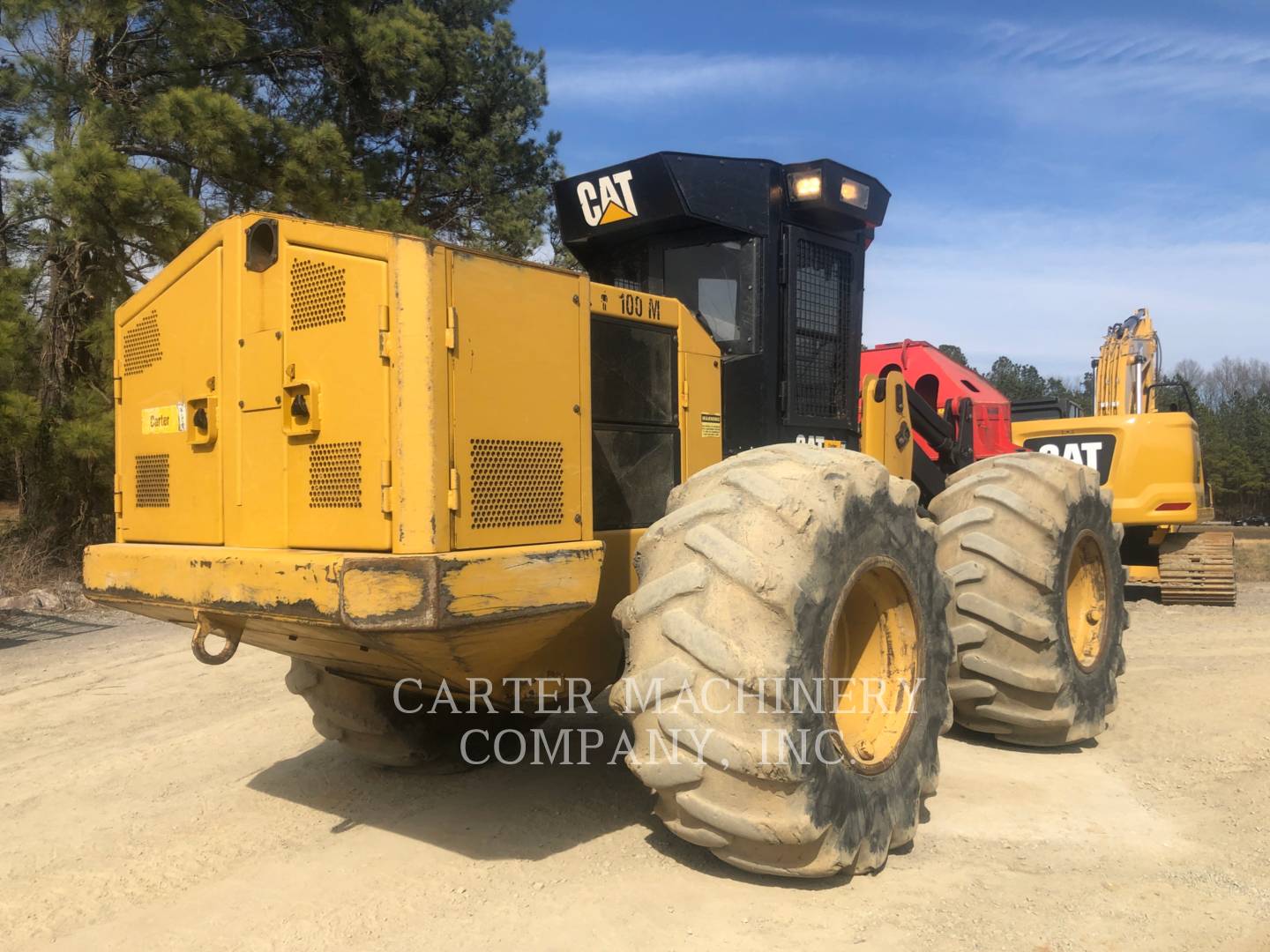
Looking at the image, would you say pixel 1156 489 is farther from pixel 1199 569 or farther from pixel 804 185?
pixel 804 185

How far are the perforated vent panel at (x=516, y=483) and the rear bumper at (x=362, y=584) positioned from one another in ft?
0.38

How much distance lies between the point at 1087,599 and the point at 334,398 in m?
4.36

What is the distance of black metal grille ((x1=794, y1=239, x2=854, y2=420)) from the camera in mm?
4828

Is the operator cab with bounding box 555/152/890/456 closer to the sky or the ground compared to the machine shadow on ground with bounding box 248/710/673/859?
closer to the sky

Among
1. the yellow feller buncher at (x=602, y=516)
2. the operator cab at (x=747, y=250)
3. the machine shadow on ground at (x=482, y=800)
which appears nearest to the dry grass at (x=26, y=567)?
the machine shadow on ground at (x=482, y=800)

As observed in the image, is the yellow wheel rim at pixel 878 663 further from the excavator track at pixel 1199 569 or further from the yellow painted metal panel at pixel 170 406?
the excavator track at pixel 1199 569

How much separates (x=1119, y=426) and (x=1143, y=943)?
28.2 ft

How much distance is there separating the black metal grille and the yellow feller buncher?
0.9 inches

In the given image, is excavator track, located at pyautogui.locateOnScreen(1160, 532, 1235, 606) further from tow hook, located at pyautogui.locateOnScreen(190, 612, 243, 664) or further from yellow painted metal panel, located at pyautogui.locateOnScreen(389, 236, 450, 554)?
tow hook, located at pyautogui.locateOnScreen(190, 612, 243, 664)

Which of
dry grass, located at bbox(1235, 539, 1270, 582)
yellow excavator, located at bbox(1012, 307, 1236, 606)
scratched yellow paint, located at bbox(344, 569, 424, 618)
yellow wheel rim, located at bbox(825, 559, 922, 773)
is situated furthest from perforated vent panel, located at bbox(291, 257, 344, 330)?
dry grass, located at bbox(1235, 539, 1270, 582)

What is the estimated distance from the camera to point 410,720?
4609 mm

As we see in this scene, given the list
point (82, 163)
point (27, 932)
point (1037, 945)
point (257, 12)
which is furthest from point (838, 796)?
point (257, 12)

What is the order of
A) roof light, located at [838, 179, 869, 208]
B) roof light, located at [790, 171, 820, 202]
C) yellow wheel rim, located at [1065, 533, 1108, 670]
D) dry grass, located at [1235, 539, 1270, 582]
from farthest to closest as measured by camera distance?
1. dry grass, located at [1235, 539, 1270, 582]
2. yellow wheel rim, located at [1065, 533, 1108, 670]
3. roof light, located at [838, 179, 869, 208]
4. roof light, located at [790, 171, 820, 202]

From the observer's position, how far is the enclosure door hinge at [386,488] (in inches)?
123
